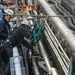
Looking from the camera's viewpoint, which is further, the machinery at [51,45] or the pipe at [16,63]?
the pipe at [16,63]

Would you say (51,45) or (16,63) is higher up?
(51,45)

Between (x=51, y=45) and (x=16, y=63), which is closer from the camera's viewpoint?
(x=51, y=45)

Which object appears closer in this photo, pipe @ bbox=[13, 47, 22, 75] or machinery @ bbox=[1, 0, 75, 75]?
machinery @ bbox=[1, 0, 75, 75]

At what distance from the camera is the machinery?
182 inches

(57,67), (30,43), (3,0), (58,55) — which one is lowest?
(3,0)

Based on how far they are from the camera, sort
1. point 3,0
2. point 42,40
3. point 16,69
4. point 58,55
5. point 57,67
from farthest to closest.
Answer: point 3,0
point 42,40
point 16,69
point 57,67
point 58,55

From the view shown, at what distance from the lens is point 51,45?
18.3 ft

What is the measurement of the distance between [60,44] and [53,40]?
336mm

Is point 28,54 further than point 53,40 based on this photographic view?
Yes

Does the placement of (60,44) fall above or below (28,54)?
above

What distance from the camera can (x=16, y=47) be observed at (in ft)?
24.9

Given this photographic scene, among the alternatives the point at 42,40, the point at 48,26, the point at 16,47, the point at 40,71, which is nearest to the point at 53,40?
the point at 48,26

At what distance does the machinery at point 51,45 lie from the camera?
4625 mm

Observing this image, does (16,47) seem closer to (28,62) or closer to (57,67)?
(28,62)
